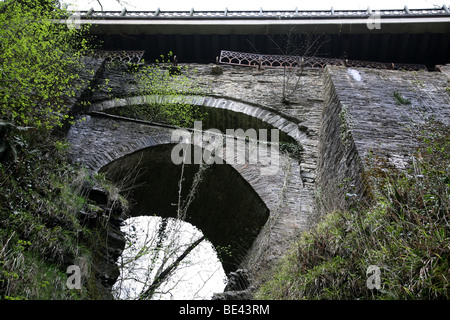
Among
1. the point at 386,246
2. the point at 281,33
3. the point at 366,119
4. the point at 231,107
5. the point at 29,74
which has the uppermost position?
the point at 281,33

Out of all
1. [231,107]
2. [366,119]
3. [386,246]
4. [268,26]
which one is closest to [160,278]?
[386,246]

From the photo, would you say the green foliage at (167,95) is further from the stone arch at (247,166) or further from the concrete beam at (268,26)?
the concrete beam at (268,26)

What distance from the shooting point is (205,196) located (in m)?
7.47

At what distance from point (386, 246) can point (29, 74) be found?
232 inches

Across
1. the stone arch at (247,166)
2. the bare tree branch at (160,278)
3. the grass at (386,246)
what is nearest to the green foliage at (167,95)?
the stone arch at (247,166)

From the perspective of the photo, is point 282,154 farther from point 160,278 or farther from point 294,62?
point 294,62

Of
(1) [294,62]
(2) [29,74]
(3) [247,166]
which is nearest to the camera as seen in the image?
(2) [29,74]

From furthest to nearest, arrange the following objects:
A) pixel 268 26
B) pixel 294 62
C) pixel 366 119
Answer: pixel 268 26 < pixel 294 62 < pixel 366 119

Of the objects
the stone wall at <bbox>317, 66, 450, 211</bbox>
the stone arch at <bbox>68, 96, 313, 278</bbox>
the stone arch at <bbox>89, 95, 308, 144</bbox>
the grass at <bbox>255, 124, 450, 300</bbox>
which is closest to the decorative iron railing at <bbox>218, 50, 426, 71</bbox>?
the stone arch at <bbox>89, 95, 308, 144</bbox>

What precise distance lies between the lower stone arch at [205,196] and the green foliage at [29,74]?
1.41m

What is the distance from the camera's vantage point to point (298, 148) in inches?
288

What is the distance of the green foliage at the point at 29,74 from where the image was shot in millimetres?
5828

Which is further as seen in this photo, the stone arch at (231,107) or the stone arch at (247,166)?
the stone arch at (231,107)
